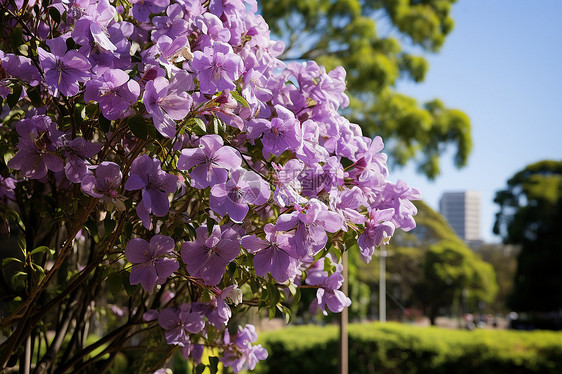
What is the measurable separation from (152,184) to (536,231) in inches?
981

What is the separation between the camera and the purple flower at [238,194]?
79 cm

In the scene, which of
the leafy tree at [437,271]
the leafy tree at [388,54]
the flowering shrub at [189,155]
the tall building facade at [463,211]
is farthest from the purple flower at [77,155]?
the tall building facade at [463,211]

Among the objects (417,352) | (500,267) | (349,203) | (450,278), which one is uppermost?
(349,203)

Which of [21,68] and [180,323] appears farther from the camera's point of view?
[180,323]

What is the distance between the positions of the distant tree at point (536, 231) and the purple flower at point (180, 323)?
78.3ft

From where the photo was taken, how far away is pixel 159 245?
33.6 inches

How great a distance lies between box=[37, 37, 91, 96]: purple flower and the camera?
798 mm

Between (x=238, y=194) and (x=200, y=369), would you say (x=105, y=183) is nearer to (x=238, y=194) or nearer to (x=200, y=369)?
(x=238, y=194)

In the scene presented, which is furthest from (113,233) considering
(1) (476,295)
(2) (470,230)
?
(2) (470,230)

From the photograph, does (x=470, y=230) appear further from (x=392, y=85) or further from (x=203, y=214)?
(x=203, y=214)

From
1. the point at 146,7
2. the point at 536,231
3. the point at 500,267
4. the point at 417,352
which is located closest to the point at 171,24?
the point at 146,7

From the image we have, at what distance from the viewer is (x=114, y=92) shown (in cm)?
78

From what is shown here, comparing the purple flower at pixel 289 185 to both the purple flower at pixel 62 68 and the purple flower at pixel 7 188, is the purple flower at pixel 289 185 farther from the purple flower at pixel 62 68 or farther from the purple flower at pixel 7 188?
the purple flower at pixel 7 188

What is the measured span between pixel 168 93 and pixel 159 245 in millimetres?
236
